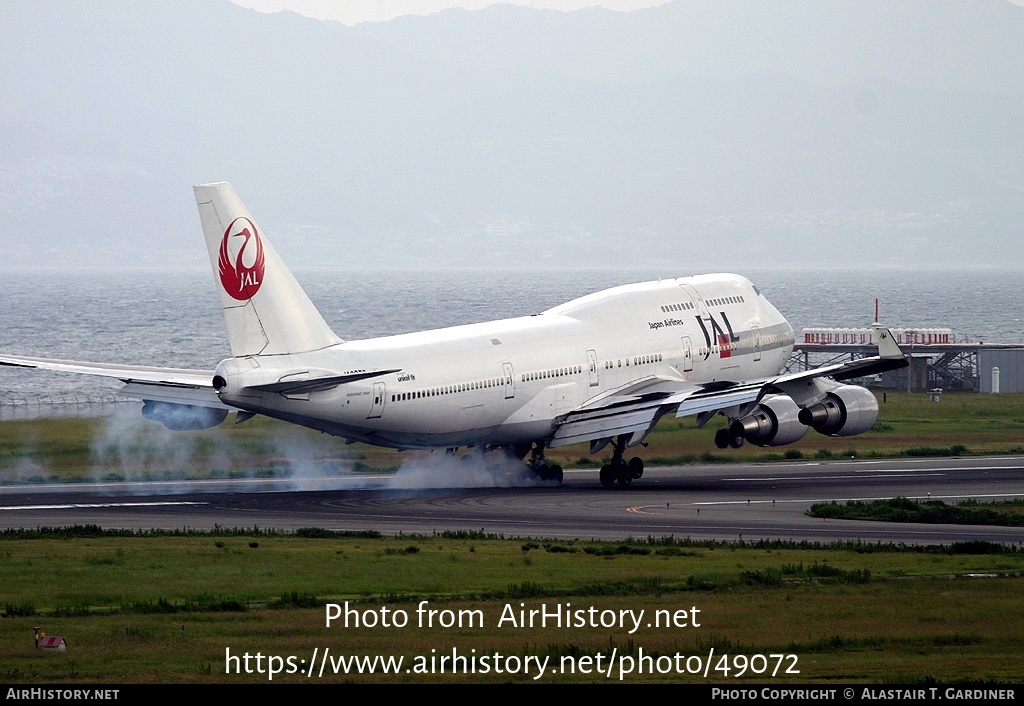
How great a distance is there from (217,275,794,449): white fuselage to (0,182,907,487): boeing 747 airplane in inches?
2.2

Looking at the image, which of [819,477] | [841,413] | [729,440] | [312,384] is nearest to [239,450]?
[312,384]

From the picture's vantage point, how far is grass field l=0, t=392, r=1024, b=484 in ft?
217

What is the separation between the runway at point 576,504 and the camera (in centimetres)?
4700

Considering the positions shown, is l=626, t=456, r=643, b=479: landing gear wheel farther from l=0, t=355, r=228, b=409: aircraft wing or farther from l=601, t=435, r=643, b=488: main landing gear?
l=0, t=355, r=228, b=409: aircraft wing

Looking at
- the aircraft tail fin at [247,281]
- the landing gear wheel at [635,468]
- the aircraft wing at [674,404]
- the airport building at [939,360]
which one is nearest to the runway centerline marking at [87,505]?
the aircraft tail fin at [247,281]

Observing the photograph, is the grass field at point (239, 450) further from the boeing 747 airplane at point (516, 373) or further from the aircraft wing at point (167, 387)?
the aircraft wing at point (167, 387)

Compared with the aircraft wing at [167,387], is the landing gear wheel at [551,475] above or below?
below

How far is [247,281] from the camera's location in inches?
1876

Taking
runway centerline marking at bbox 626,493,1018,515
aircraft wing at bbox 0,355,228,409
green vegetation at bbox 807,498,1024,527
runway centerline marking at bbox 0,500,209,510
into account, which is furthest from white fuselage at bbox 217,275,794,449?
green vegetation at bbox 807,498,1024,527

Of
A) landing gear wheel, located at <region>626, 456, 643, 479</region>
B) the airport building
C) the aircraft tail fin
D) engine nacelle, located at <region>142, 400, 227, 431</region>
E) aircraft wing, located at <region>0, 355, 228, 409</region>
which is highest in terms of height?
the aircraft tail fin

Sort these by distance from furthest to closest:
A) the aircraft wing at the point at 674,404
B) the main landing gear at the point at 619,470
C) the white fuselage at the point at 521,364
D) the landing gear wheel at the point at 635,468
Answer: the landing gear wheel at the point at 635,468
the main landing gear at the point at 619,470
the aircraft wing at the point at 674,404
the white fuselage at the point at 521,364

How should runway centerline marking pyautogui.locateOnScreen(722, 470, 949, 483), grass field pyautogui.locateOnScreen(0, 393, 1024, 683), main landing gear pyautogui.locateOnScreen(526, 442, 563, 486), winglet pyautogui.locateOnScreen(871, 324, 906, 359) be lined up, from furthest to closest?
runway centerline marking pyautogui.locateOnScreen(722, 470, 949, 483) < main landing gear pyautogui.locateOnScreen(526, 442, 563, 486) < winglet pyautogui.locateOnScreen(871, 324, 906, 359) < grass field pyautogui.locateOnScreen(0, 393, 1024, 683)

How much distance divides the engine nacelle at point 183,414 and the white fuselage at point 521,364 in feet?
12.6
